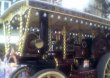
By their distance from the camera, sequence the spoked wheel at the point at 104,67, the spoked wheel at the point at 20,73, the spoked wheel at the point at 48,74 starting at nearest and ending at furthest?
the spoked wheel at the point at 48,74 → the spoked wheel at the point at 104,67 → the spoked wheel at the point at 20,73

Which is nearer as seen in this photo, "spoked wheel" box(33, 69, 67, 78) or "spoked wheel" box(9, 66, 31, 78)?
"spoked wheel" box(33, 69, 67, 78)

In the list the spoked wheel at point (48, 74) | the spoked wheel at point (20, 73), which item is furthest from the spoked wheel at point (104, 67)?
the spoked wheel at point (20, 73)

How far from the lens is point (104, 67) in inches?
197

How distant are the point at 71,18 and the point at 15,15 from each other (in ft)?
2.88

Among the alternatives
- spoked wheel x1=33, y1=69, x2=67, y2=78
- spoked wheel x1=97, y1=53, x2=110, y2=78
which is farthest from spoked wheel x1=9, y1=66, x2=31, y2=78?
spoked wheel x1=97, y1=53, x2=110, y2=78

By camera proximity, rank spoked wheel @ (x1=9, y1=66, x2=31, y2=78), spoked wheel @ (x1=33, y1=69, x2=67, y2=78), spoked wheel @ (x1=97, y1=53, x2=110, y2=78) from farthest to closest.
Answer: spoked wheel @ (x1=9, y1=66, x2=31, y2=78) → spoked wheel @ (x1=97, y1=53, x2=110, y2=78) → spoked wheel @ (x1=33, y1=69, x2=67, y2=78)

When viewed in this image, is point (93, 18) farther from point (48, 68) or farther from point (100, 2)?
point (100, 2)

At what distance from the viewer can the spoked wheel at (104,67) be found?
500 cm

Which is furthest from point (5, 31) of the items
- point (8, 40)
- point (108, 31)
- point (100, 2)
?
point (100, 2)

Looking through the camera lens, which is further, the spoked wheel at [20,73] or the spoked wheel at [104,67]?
the spoked wheel at [20,73]

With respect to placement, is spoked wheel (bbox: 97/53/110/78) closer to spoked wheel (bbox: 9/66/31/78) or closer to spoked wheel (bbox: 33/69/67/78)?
spoked wheel (bbox: 33/69/67/78)

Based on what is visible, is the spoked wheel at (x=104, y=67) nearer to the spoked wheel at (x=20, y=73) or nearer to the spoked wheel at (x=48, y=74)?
the spoked wheel at (x=48, y=74)

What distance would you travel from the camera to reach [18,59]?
4.52m

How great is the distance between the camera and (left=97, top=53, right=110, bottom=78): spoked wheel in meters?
5.00
